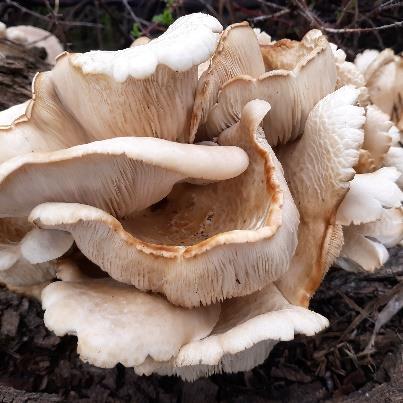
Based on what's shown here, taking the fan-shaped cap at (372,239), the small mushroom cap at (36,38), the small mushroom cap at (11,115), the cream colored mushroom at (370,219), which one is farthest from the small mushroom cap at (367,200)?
the small mushroom cap at (36,38)

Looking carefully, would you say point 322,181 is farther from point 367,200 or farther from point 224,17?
point 224,17

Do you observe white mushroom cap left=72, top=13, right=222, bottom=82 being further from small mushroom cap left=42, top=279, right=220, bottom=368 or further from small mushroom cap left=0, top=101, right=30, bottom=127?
small mushroom cap left=42, top=279, right=220, bottom=368

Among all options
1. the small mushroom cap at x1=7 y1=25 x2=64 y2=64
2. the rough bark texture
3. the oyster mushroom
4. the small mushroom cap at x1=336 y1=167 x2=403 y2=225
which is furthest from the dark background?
the oyster mushroom

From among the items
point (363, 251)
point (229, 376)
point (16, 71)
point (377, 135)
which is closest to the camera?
point (363, 251)

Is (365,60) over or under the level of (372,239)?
over

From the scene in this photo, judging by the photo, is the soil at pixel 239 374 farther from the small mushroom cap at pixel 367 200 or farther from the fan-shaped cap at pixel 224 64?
the fan-shaped cap at pixel 224 64

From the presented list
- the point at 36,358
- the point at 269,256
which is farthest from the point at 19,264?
the point at 269,256

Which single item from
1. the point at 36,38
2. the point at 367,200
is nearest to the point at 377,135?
the point at 367,200
